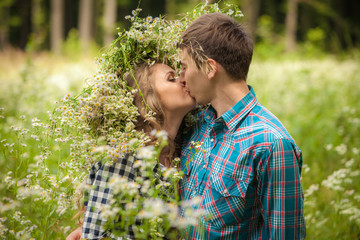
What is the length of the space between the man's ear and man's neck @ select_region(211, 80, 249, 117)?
87mm

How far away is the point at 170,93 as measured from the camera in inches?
90.4

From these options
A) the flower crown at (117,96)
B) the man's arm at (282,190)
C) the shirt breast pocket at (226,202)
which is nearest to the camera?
the man's arm at (282,190)

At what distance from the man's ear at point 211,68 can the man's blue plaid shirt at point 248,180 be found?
0.83ft

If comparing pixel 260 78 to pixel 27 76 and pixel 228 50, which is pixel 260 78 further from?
pixel 228 50

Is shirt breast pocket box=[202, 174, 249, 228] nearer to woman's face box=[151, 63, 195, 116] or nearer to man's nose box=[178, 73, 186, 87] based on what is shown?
woman's face box=[151, 63, 195, 116]

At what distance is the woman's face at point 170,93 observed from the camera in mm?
2299

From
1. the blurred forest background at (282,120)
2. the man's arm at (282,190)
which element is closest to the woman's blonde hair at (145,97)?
the blurred forest background at (282,120)

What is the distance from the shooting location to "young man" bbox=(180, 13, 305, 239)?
5.94 feet

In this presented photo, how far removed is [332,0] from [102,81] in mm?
17321

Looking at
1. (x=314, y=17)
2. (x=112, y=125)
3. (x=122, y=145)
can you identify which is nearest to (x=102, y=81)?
(x=112, y=125)

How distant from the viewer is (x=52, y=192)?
211 centimetres

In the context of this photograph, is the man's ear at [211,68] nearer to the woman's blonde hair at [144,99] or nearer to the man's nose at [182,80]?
the man's nose at [182,80]

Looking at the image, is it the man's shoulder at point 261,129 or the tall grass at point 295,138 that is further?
the tall grass at point 295,138

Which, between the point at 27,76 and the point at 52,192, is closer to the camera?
the point at 52,192
